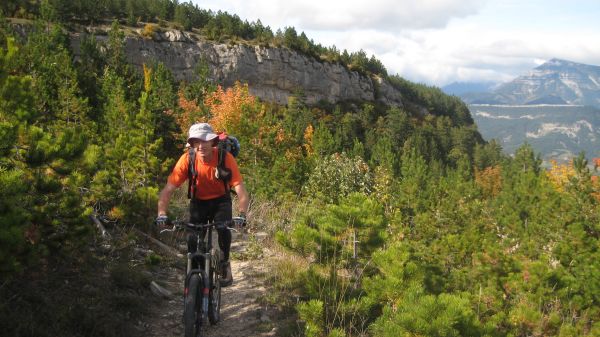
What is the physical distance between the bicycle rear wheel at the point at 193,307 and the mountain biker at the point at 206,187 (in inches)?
18.5

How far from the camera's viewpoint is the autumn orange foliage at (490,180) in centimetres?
6806

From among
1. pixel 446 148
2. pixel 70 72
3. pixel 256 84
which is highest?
pixel 256 84

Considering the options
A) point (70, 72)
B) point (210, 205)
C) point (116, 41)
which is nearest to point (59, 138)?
point (210, 205)

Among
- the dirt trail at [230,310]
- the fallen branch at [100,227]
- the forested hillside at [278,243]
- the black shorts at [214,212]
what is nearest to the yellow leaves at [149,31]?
the forested hillside at [278,243]

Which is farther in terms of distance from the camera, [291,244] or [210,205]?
[291,244]

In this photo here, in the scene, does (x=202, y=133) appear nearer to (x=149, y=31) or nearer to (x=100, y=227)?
(x=100, y=227)

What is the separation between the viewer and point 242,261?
7996 mm

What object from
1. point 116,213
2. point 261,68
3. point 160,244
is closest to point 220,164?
point 116,213

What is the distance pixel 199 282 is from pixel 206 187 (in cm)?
105

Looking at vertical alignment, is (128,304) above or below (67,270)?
below

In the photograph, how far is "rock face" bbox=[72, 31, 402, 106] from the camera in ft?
260

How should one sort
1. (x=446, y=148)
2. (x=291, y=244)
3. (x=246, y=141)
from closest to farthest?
(x=291, y=244)
(x=246, y=141)
(x=446, y=148)

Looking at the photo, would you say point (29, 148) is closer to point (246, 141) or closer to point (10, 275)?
point (10, 275)

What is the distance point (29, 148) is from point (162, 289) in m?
2.43
